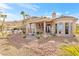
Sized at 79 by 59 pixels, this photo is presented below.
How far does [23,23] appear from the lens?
11.3ft

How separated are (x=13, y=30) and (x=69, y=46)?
1.87 ft

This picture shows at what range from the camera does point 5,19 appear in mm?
3438

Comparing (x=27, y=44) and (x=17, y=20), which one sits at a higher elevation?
(x=17, y=20)

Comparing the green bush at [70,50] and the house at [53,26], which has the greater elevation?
the house at [53,26]

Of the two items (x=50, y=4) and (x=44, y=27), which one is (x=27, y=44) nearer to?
(x=44, y=27)

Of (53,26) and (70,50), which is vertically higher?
(53,26)

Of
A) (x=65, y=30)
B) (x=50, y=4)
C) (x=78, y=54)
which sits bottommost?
(x=78, y=54)

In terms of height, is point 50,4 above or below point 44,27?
above

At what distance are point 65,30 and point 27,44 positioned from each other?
0.40 metres

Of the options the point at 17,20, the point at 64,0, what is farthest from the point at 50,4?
the point at 17,20

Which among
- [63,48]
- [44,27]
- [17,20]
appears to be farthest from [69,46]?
[17,20]

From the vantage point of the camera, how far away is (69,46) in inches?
135

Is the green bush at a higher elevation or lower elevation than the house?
lower

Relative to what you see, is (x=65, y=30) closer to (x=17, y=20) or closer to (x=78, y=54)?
(x=78, y=54)
